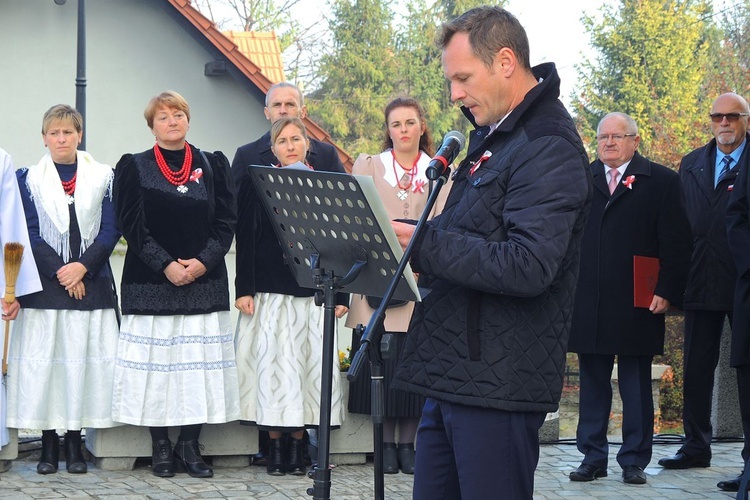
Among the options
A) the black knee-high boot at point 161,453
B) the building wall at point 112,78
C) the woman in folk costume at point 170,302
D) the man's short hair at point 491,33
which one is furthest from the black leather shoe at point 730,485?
the building wall at point 112,78

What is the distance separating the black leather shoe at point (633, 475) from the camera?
6.80 metres

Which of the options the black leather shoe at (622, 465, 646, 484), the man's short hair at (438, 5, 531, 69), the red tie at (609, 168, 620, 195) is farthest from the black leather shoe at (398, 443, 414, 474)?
the man's short hair at (438, 5, 531, 69)

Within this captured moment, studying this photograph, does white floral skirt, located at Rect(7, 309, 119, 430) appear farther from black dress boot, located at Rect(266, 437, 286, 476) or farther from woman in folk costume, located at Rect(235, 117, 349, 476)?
black dress boot, located at Rect(266, 437, 286, 476)

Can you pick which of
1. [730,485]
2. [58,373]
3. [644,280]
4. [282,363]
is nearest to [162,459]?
[58,373]

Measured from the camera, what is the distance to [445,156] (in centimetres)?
354

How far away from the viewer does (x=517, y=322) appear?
3455mm

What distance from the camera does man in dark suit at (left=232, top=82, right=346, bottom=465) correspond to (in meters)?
6.89

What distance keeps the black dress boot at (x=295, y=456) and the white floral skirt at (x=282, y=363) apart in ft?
0.50

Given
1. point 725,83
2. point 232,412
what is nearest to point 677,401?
point 232,412

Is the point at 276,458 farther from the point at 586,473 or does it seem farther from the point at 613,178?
the point at 613,178

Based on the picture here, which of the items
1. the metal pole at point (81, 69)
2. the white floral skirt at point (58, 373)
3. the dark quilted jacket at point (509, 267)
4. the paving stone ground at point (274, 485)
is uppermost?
the metal pole at point (81, 69)

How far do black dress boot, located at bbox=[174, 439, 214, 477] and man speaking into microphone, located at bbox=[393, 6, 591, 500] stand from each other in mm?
3232

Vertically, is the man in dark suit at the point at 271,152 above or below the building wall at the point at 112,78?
below

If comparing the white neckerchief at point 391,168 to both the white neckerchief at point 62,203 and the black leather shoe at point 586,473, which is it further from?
the black leather shoe at point 586,473
